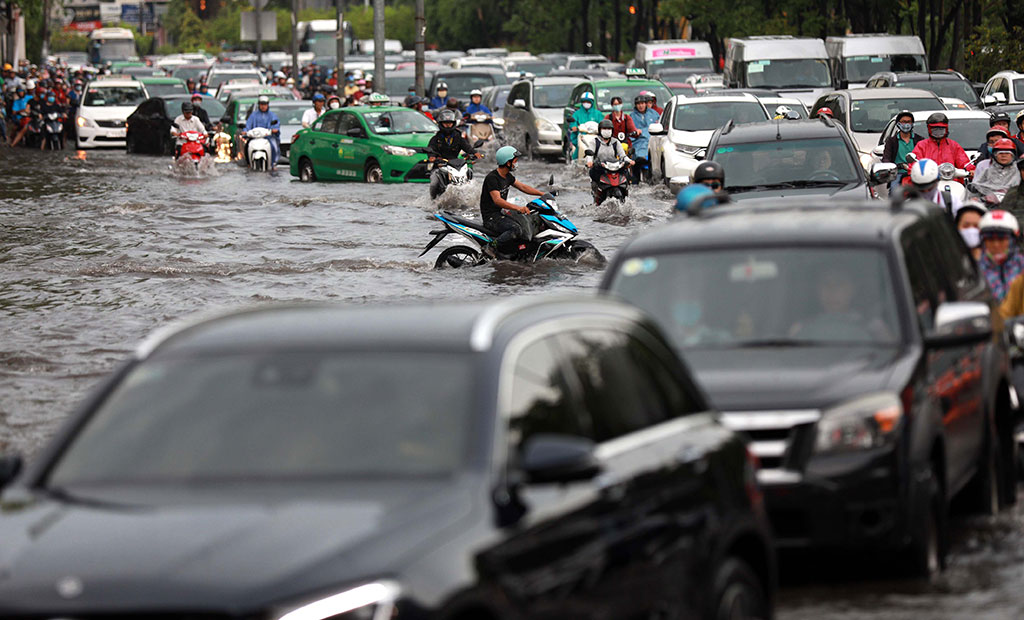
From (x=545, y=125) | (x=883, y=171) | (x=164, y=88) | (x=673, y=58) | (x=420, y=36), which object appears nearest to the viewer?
(x=883, y=171)

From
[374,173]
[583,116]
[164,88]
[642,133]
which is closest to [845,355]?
[642,133]

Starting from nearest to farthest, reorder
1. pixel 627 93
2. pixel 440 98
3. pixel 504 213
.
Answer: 1. pixel 504 213
2. pixel 627 93
3. pixel 440 98

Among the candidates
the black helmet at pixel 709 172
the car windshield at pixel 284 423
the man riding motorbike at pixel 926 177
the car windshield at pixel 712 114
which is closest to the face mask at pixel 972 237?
the man riding motorbike at pixel 926 177

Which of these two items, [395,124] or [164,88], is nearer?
[395,124]

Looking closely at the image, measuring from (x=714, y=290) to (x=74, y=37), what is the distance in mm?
168821

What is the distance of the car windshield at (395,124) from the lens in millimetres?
33188

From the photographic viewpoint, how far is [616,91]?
35906 mm

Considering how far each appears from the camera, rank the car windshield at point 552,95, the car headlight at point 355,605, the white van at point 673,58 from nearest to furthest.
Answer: the car headlight at point 355,605 < the car windshield at point 552,95 < the white van at point 673,58

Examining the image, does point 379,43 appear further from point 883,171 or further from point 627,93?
point 883,171

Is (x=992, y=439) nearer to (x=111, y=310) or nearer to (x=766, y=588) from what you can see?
(x=766, y=588)

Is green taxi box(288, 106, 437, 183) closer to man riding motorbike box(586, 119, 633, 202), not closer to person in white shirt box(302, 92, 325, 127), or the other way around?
person in white shirt box(302, 92, 325, 127)

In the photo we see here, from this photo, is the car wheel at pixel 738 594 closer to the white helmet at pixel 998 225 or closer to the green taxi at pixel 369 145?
the white helmet at pixel 998 225

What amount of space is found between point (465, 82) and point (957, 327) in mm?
43143

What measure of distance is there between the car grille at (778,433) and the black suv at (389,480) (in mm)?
1242
